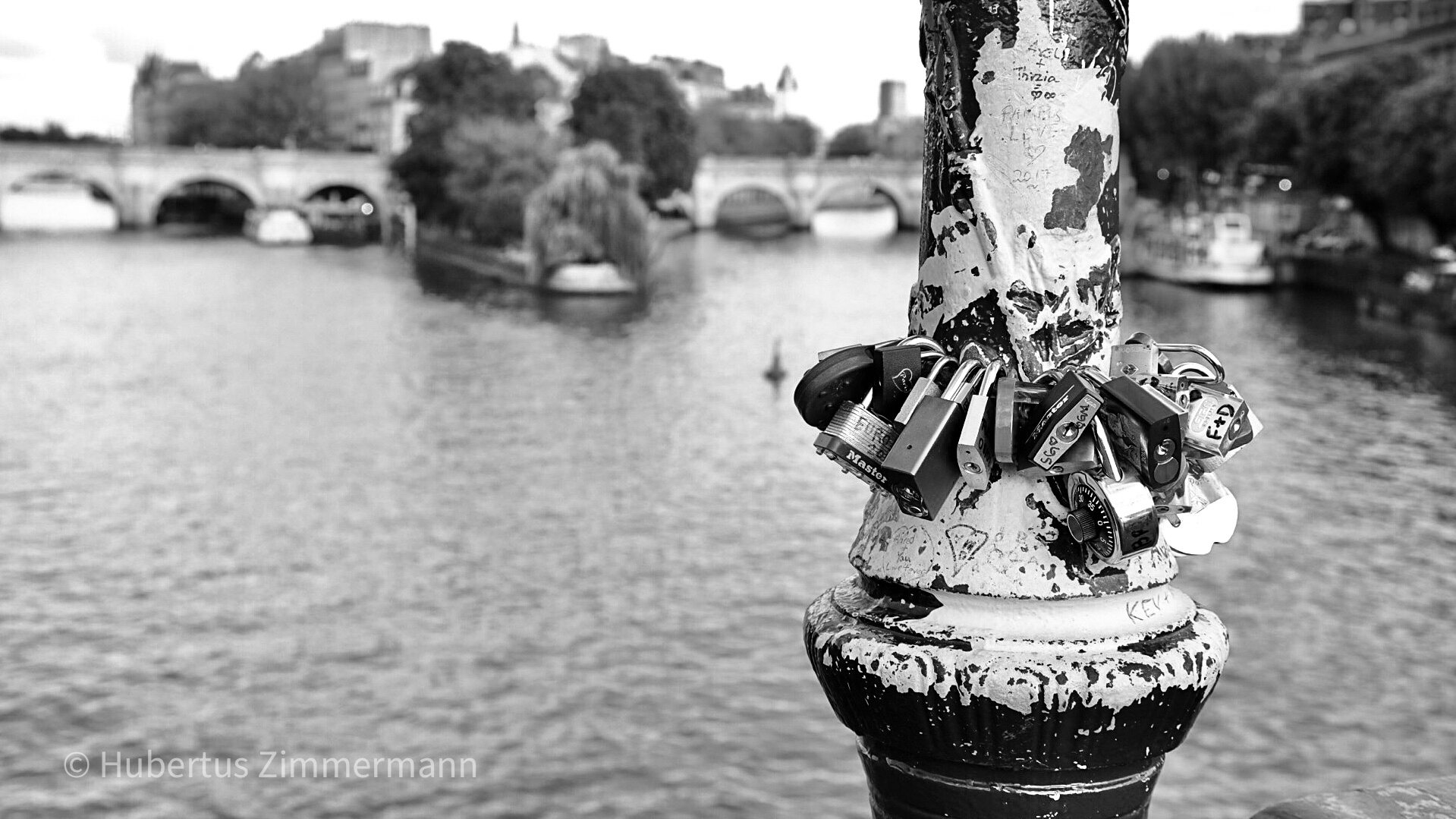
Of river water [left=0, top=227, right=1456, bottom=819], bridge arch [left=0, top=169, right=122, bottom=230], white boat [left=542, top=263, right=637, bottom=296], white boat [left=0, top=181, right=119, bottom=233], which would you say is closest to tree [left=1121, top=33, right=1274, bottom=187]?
white boat [left=542, top=263, right=637, bottom=296]

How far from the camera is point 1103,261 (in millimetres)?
2873

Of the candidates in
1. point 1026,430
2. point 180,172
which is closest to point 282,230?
point 180,172

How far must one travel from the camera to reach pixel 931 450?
2.62 m

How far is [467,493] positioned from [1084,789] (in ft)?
63.6

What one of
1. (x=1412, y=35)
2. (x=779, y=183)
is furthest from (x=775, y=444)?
(x=779, y=183)

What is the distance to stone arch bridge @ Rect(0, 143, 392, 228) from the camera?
294 ft

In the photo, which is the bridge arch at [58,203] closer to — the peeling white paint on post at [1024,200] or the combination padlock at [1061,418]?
the peeling white paint on post at [1024,200]

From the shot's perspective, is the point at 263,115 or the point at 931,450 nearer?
the point at 931,450

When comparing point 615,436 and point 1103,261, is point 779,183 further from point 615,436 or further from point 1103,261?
point 1103,261

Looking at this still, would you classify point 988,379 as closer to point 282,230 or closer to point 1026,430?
point 1026,430

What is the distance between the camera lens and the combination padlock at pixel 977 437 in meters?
2.61

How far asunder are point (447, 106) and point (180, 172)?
23.8 metres

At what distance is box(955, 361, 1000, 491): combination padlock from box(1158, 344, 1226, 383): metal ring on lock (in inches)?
15.5

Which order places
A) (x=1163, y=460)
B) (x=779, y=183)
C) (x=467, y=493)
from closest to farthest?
(x=1163, y=460) → (x=467, y=493) → (x=779, y=183)
